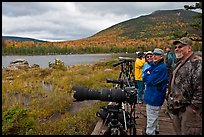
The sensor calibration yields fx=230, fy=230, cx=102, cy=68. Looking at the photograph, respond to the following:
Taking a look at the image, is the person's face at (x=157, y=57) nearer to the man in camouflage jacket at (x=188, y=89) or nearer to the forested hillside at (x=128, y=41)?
the man in camouflage jacket at (x=188, y=89)

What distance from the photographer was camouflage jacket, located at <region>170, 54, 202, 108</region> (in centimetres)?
224

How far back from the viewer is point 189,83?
7.56 feet

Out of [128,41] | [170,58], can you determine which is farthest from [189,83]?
[128,41]

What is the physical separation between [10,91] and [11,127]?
222 inches

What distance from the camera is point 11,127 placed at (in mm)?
3906

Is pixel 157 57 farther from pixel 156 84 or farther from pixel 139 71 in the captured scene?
pixel 139 71

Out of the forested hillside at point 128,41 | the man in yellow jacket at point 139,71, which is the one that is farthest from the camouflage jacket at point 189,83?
the forested hillside at point 128,41

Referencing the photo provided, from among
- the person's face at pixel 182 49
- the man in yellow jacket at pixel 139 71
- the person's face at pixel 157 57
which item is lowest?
the man in yellow jacket at pixel 139 71

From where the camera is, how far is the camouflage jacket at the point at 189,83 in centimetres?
224

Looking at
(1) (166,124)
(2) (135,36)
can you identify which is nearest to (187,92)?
(1) (166,124)

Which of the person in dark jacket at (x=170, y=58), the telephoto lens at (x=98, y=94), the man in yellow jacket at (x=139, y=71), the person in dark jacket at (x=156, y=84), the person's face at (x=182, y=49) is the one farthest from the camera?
the person in dark jacket at (x=170, y=58)

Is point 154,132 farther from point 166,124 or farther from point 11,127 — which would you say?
point 11,127

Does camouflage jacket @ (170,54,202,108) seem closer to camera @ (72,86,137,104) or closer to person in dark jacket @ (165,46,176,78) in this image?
camera @ (72,86,137,104)

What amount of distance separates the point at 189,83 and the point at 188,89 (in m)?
0.07
